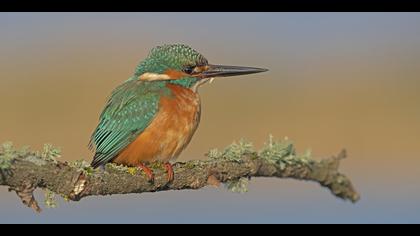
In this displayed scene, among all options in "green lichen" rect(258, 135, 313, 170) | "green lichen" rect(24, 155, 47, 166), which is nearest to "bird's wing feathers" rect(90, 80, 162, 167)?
"green lichen" rect(258, 135, 313, 170)

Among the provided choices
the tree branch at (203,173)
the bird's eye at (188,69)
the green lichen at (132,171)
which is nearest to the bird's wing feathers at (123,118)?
the bird's eye at (188,69)

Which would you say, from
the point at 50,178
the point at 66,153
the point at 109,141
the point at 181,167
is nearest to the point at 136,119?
the point at 109,141

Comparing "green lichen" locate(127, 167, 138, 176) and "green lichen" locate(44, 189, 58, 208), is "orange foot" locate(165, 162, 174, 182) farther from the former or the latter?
"green lichen" locate(44, 189, 58, 208)

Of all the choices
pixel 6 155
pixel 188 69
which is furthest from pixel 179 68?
pixel 6 155

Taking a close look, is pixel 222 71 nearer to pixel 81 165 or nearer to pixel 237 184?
pixel 237 184

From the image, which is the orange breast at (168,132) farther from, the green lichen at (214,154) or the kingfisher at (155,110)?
the green lichen at (214,154)


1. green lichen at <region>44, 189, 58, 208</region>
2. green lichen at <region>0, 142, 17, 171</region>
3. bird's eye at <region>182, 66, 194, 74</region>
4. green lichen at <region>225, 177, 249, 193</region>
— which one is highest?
bird's eye at <region>182, 66, 194, 74</region>

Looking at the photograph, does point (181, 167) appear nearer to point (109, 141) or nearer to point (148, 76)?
point (109, 141)
